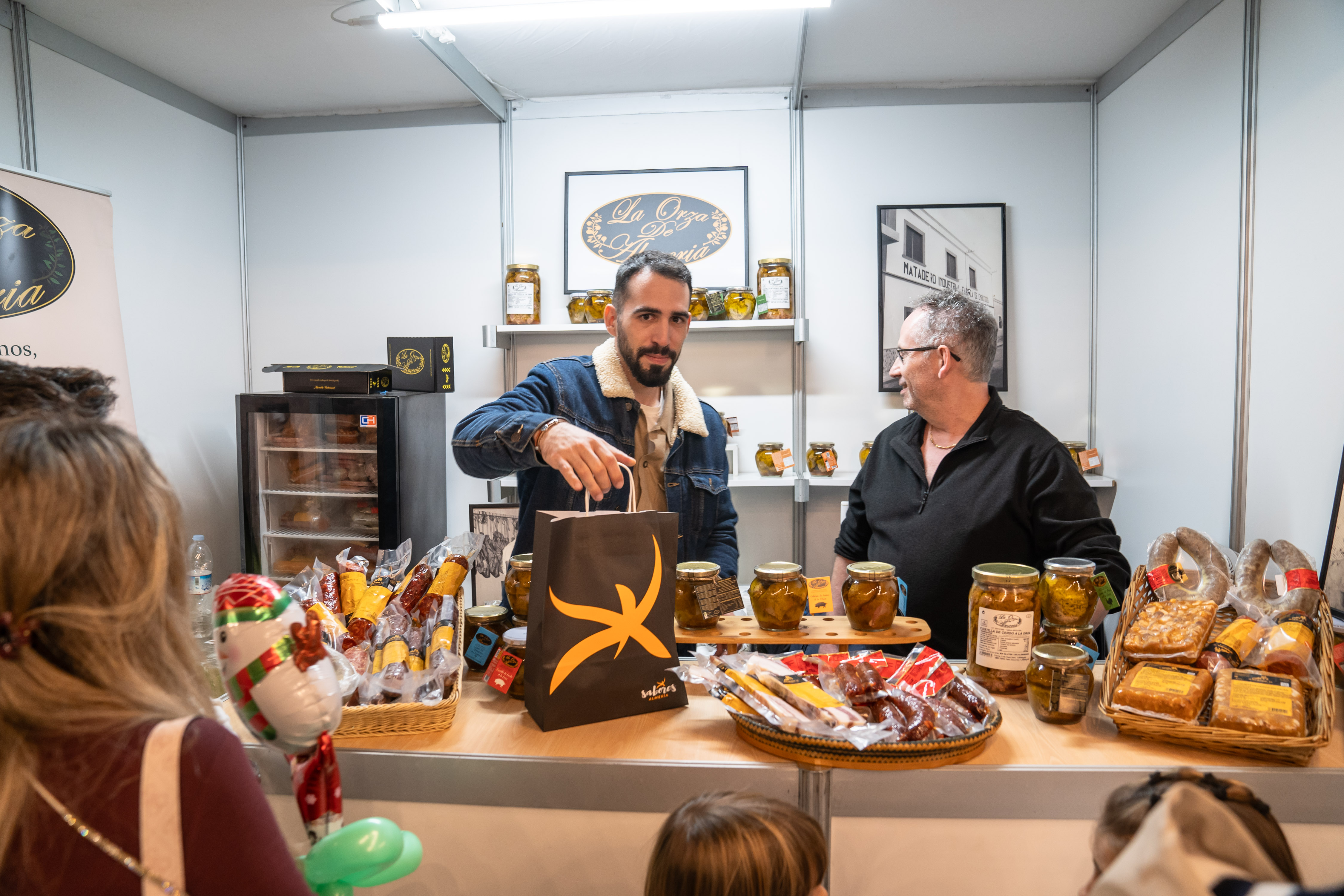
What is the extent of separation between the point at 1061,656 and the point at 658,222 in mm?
2828

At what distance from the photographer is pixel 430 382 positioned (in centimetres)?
363

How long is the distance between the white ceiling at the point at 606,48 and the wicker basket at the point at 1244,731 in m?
2.45

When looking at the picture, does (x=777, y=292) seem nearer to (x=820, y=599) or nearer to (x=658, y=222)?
(x=658, y=222)

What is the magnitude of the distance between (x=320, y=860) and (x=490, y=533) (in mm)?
2664

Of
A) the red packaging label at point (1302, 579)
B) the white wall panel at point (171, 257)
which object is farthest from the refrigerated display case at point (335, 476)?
the red packaging label at point (1302, 579)

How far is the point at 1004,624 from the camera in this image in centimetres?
136

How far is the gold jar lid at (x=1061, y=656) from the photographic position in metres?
1.25

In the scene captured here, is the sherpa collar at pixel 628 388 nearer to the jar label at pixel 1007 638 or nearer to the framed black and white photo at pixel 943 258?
the jar label at pixel 1007 638

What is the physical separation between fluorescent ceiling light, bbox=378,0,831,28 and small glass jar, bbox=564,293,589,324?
45.1 inches

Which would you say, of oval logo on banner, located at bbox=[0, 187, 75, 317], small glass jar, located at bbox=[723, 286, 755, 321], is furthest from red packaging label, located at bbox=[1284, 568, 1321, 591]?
oval logo on banner, located at bbox=[0, 187, 75, 317]

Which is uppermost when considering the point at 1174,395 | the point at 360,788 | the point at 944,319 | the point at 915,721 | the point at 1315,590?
the point at 944,319

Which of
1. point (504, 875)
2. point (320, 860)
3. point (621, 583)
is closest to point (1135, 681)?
point (621, 583)

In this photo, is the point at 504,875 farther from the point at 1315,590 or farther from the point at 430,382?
the point at 430,382

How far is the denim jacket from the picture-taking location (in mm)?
2207
